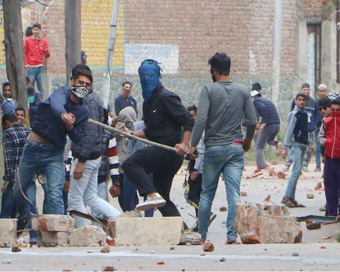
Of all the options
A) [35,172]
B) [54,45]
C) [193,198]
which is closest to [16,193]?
[35,172]

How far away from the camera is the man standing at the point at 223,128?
10445 millimetres

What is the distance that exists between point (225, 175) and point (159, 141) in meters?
0.73

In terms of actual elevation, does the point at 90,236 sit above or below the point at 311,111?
below

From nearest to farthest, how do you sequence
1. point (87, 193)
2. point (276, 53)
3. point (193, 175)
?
point (87, 193) < point (193, 175) < point (276, 53)

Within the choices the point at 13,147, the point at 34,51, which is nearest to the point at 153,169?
the point at 13,147

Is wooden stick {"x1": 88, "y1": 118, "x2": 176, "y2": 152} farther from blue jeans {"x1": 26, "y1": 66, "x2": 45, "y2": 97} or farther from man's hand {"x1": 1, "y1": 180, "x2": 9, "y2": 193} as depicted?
blue jeans {"x1": 26, "y1": 66, "x2": 45, "y2": 97}

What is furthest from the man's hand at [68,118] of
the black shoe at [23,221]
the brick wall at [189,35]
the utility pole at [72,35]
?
the brick wall at [189,35]

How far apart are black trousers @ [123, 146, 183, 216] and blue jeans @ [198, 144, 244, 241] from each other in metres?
0.30

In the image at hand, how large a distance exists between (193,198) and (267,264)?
15.2 ft

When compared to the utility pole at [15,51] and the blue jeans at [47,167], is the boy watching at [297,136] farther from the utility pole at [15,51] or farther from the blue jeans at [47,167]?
the blue jeans at [47,167]

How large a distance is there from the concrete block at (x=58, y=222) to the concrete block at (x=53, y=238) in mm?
52

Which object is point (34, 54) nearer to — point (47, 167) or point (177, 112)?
point (47, 167)

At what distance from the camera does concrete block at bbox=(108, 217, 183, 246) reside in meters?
10.2

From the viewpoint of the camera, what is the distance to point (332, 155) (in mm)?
13469
